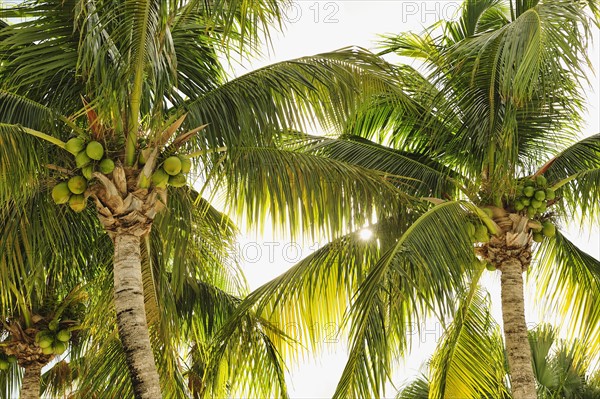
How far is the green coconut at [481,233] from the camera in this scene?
28.5 ft

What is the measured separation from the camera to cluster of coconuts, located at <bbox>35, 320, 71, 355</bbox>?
9.73 meters

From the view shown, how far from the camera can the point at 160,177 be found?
21.7 feet

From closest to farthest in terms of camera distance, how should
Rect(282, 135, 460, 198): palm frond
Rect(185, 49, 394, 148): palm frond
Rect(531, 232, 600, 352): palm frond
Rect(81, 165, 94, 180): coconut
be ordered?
Rect(81, 165, 94, 180): coconut, Rect(185, 49, 394, 148): palm frond, Rect(531, 232, 600, 352): palm frond, Rect(282, 135, 460, 198): palm frond

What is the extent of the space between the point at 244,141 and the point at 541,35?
9.08 feet

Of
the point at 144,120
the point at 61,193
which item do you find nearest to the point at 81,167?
the point at 61,193

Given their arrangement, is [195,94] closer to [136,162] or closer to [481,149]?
[136,162]

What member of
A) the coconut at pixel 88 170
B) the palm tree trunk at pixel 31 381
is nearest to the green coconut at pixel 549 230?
the coconut at pixel 88 170

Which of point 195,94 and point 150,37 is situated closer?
point 150,37

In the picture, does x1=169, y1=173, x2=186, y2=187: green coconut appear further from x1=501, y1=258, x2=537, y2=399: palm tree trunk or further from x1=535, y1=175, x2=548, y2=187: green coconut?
x1=535, y1=175, x2=548, y2=187: green coconut

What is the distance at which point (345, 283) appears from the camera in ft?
28.3

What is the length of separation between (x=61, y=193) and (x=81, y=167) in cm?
29

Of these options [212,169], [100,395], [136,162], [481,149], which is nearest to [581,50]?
[481,149]

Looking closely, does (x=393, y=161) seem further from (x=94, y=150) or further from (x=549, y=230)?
(x=94, y=150)

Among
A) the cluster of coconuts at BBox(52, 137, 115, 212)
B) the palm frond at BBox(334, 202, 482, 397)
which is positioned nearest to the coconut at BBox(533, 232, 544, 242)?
the palm frond at BBox(334, 202, 482, 397)
